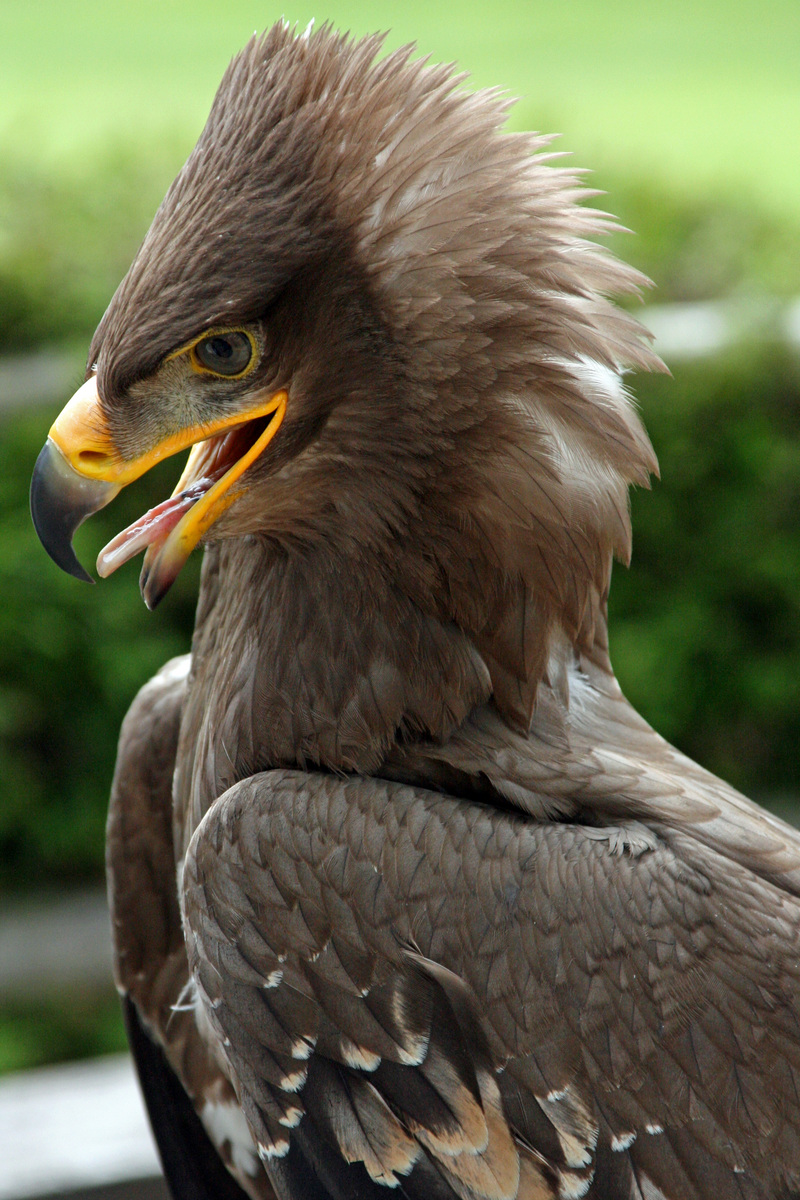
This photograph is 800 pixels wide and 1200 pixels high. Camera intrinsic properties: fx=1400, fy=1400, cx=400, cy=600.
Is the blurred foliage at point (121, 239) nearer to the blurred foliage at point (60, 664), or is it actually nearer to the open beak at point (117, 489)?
the blurred foliage at point (60, 664)

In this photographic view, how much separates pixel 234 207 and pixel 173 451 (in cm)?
33

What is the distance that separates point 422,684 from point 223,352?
0.58 m

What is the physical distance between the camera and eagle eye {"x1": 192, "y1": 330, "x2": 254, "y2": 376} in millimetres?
1839

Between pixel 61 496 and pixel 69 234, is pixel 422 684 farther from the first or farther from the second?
pixel 69 234

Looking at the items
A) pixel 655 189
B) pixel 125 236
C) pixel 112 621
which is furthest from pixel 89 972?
pixel 655 189

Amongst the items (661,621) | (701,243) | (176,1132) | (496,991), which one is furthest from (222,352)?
(701,243)

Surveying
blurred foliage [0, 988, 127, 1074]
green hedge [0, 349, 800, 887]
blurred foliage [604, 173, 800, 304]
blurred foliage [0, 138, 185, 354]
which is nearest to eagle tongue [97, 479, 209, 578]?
green hedge [0, 349, 800, 887]

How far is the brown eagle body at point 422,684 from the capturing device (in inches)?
73.6

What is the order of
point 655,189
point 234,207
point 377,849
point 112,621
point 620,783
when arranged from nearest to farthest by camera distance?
point 234,207, point 377,849, point 620,783, point 112,621, point 655,189

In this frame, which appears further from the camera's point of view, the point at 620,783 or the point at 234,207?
the point at 620,783

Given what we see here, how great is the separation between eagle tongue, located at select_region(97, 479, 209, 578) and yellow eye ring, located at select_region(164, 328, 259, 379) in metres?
0.18

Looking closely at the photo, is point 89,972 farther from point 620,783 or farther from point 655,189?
point 655,189

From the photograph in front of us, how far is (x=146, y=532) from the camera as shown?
6.22 feet

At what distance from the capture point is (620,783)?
6.86 feet
